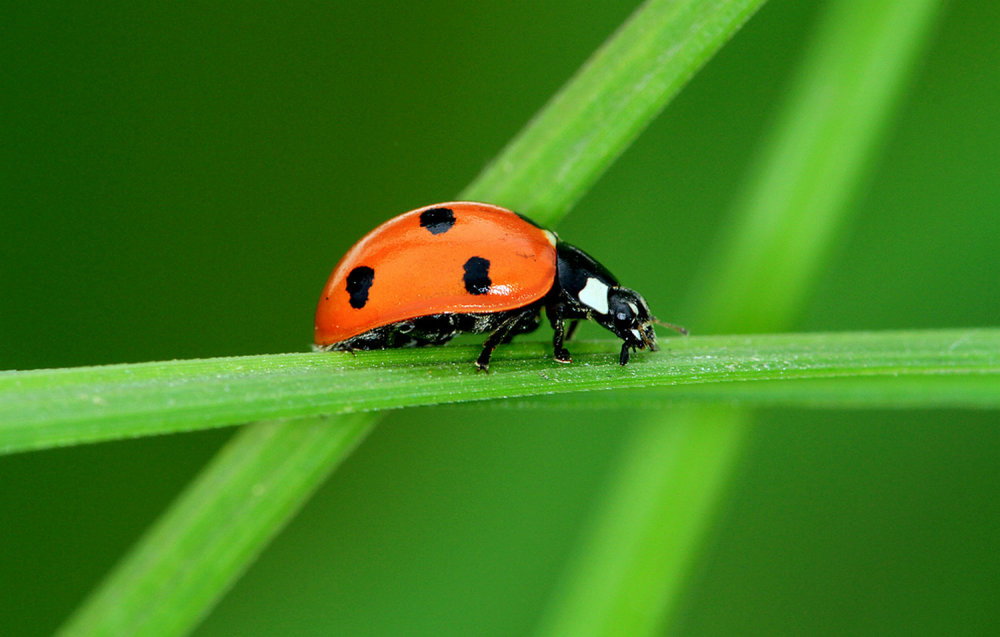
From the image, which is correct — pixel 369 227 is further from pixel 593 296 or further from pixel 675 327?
pixel 675 327

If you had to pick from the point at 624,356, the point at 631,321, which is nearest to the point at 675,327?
the point at 631,321

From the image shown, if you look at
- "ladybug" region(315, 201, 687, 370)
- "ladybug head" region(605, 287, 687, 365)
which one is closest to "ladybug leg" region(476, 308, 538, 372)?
"ladybug" region(315, 201, 687, 370)

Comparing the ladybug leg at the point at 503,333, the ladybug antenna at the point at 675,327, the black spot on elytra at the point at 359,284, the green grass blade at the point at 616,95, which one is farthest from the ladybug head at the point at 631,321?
the black spot on elytra at the point at 359,284

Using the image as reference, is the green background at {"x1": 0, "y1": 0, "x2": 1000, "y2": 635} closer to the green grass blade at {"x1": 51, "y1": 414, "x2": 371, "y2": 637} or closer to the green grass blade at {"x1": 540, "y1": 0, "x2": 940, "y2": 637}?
the green grass blade at {"x1": 540, "y1": 0, "x2": 940, "y2": 637}

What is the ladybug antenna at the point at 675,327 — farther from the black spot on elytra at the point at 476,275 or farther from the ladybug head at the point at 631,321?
the black spot on elytra at the point at 476,275

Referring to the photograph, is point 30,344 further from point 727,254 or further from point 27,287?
point 727,254

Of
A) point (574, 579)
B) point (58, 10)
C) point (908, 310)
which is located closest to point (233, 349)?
point (58, 10)
